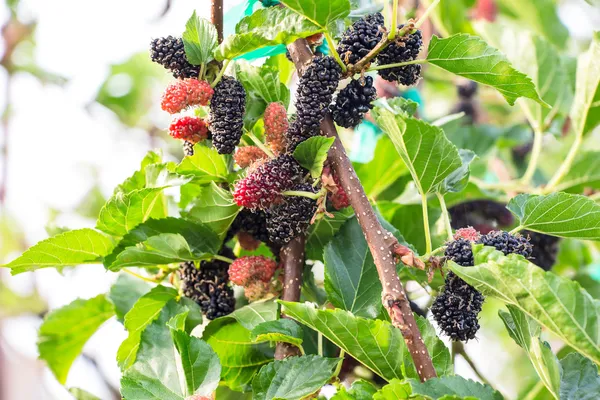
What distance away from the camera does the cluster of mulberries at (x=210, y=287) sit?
69cm

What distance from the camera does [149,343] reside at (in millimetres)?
616

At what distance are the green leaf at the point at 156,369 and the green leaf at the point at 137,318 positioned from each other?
0.05 metres

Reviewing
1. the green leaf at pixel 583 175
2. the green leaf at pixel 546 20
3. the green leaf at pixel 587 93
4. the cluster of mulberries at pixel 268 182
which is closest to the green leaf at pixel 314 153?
the cluster of mulberries at pixel 268 182

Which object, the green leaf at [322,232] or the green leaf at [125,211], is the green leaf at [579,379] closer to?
the green leaf at [322,232]

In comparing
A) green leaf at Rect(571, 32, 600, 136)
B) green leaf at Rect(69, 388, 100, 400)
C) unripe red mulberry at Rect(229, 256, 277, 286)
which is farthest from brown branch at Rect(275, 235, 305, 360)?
green leaf at Rect(571, 32, 600, 136)

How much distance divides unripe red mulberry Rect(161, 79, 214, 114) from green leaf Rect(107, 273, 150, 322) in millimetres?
268

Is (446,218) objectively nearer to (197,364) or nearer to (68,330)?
(197,364)

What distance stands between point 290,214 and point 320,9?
0.17 metres

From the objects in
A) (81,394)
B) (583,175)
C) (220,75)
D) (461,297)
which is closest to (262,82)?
(220,75)

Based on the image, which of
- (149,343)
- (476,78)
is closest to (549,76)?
(476,78)

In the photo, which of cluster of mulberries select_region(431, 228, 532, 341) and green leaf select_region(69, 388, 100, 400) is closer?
cluster of mulberries select_region(431, 228, 532, 341)

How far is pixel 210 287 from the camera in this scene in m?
0.70

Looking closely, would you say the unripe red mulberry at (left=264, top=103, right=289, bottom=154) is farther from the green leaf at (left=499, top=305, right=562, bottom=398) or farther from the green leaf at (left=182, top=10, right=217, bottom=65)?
the green leaf at (left=499, top=305, right=562, bottom=398)

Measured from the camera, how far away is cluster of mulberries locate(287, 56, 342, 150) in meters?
0.58
